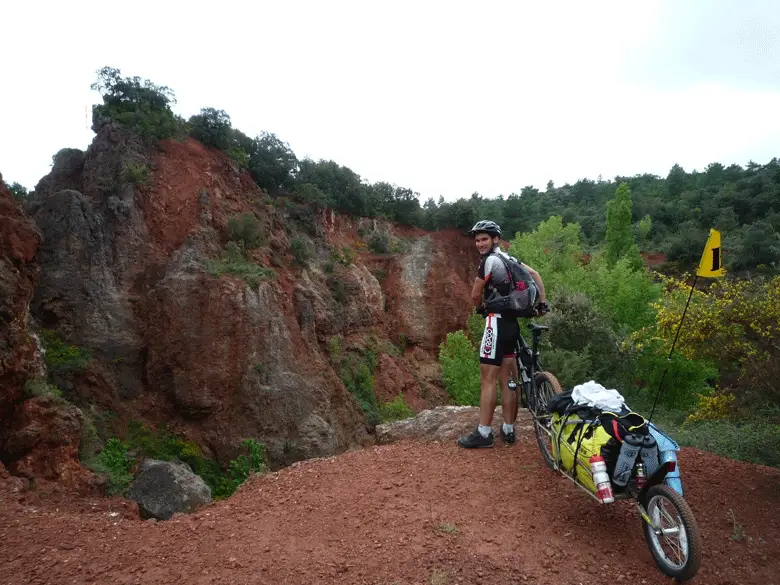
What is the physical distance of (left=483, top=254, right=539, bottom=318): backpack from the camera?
4.64 m

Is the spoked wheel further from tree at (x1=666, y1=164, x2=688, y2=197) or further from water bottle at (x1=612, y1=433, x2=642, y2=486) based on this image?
tree at (x1=666, y1=164, x2=688, y2=197)

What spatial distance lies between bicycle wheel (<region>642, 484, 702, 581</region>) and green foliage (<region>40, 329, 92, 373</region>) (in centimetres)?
1684

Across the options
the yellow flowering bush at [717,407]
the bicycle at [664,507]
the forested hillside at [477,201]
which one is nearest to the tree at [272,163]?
the forested hillside at [477,201]

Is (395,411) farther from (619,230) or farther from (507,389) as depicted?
(619,230)

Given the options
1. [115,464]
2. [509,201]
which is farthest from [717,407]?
[509,201]

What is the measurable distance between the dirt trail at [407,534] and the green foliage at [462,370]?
13717mm

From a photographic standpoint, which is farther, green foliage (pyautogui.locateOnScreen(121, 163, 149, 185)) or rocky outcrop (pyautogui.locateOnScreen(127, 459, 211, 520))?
green foliage (pyautogui.locateOnScreen(121, 163, 149, 185))

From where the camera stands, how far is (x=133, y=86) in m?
21.0

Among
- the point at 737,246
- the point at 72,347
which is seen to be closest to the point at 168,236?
the point at 72,347

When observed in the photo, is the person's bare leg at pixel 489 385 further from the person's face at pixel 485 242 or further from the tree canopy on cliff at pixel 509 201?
the tree canopy on cliff at pixel 509 201

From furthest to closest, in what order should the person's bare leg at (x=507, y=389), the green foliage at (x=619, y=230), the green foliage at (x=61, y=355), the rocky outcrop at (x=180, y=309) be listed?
the green foliage at (x=619, y=230) < the rocky outcrop at (x=180, y=309) < the green foliage at (x=61, y=355) < the person's bare leg at (x=507, y=389)

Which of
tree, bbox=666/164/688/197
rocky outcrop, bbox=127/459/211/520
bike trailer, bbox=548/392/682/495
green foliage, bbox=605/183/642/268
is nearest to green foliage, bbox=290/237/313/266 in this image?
rocky outcrop, bbox=127/459/211/520

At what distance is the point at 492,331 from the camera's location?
4770 mm

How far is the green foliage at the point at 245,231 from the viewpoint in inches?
800
